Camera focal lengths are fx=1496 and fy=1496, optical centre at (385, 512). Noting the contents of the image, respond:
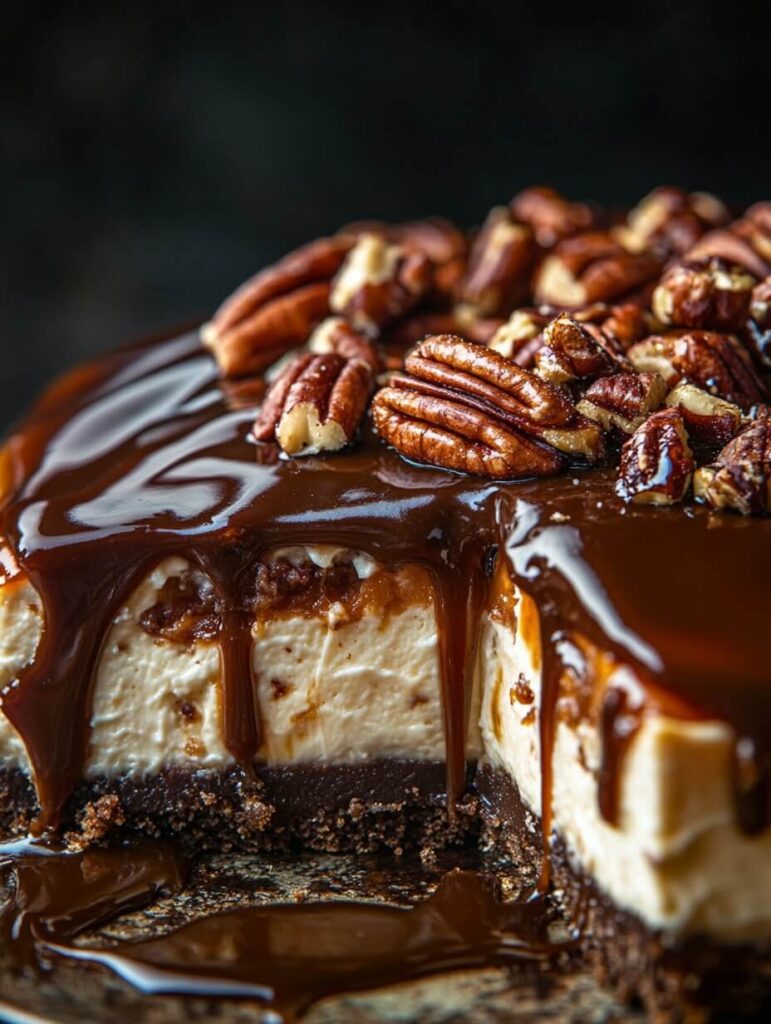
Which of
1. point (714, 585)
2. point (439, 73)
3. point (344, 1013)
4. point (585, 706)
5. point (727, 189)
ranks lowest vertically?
point (344, 1013)

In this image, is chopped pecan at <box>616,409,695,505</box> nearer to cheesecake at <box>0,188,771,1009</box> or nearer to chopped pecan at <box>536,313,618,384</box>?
cheesecake at <box>0,188,771,1009</box>

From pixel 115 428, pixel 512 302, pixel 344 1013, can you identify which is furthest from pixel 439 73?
pixel 344 1013

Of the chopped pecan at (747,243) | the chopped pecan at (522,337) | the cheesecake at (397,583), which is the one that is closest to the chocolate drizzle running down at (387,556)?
the cheesecake at (397,583)

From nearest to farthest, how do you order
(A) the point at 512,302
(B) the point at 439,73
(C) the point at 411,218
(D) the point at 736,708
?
1. (D) the point at 736,708
2. (A) the point at 512,302
3. (B) the point at 439,73
4. (C) the point at 411,218

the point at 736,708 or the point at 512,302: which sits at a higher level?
the point at 512,302

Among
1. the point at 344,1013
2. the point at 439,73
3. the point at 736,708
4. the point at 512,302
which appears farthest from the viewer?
the point at 439,73

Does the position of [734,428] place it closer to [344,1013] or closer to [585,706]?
[585,706]

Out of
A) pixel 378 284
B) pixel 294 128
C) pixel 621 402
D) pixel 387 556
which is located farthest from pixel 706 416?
pixel 294 128

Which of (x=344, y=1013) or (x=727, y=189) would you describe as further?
(x=727, y=189)
